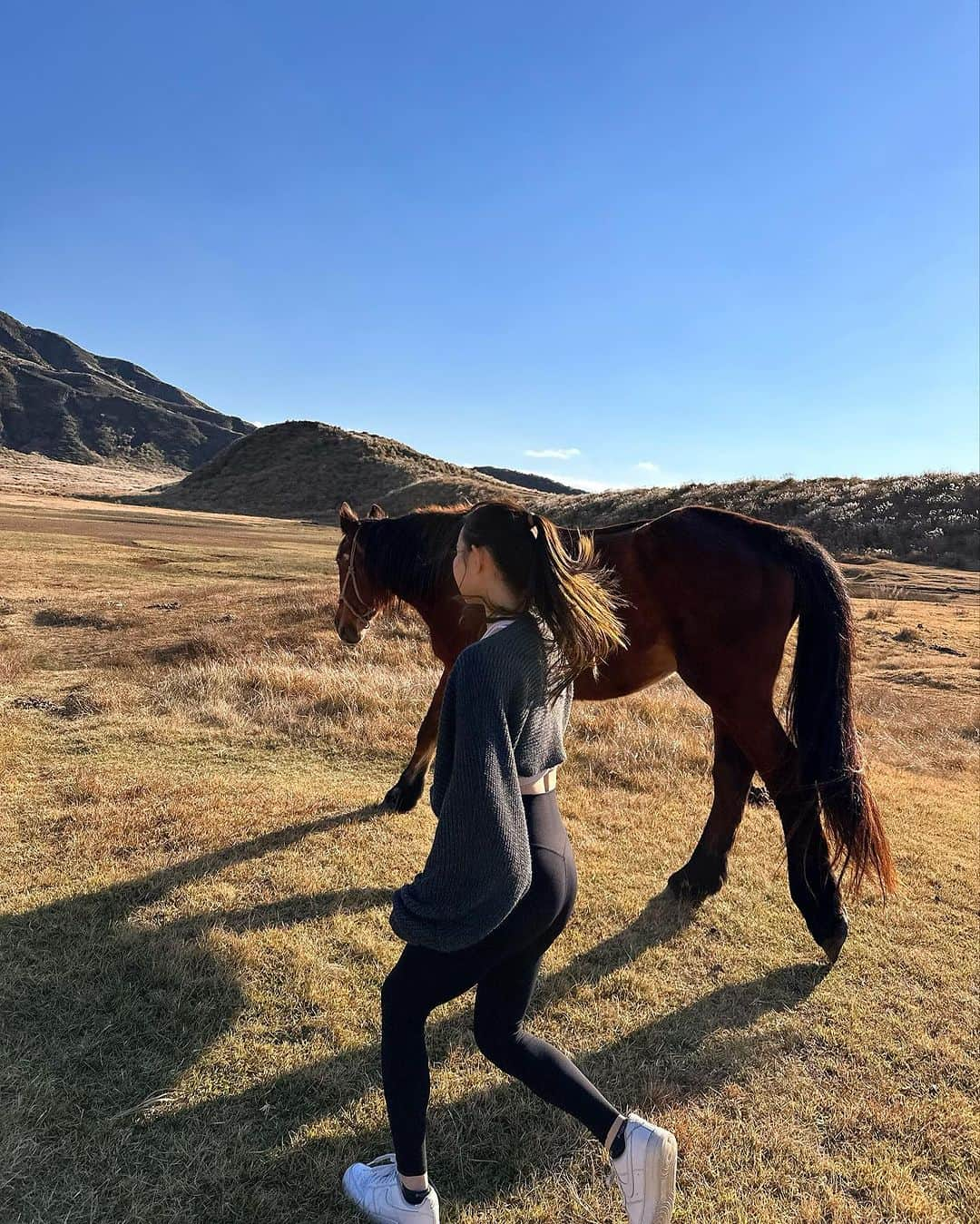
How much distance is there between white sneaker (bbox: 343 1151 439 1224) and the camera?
2.09m

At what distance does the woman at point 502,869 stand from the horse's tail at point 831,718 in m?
2.09

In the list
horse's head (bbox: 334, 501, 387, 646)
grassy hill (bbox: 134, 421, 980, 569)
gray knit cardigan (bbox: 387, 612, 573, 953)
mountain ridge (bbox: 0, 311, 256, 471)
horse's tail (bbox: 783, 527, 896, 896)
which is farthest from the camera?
mountain ridge (bbox: 0, 311, 256, 471)

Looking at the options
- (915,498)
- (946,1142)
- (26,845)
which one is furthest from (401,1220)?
(915,498)

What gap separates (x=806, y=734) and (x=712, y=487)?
118ft

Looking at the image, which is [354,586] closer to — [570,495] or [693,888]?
[693,888]

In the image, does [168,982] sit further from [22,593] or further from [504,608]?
[22,593]

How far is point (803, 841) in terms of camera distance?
368 centimetres

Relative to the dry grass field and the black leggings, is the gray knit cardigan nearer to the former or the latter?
the black leggings

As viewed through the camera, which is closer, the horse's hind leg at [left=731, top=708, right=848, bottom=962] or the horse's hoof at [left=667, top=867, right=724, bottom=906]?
the horse's hind leg at [left=731, top=708, right=848, bottom=962]

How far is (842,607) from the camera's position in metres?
3.81

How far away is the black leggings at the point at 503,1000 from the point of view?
1.93m

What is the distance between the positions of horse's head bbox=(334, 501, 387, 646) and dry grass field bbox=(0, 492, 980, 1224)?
148 cm

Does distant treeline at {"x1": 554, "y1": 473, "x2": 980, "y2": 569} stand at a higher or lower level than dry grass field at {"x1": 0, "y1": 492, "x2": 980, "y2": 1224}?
higher

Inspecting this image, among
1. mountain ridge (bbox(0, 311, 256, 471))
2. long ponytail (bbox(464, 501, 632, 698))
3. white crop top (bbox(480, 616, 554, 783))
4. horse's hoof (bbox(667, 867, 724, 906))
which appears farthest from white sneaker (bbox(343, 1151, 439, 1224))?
mountain ridge (bbox(0, 311, 256, 471))
